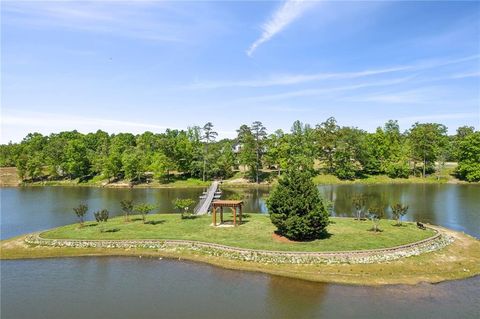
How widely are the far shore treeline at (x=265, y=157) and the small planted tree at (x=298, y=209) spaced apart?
63111 mm

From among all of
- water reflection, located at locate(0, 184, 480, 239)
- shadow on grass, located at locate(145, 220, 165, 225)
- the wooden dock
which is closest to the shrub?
water reflection, located at locate(0, 184, 480, 239)

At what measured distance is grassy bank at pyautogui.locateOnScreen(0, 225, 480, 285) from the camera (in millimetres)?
31469

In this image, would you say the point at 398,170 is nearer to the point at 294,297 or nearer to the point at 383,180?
the point at 383,180

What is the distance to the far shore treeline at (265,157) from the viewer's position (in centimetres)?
10662

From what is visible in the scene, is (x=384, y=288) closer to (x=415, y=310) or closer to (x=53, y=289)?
(x=415, y=310)

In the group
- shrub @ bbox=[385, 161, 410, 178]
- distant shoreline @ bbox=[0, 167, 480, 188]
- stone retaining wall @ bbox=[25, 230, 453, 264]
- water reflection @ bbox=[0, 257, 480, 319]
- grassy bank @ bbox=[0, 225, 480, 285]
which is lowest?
water reflection @ bbox=[0, 257, 480, 319]

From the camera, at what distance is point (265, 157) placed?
109m

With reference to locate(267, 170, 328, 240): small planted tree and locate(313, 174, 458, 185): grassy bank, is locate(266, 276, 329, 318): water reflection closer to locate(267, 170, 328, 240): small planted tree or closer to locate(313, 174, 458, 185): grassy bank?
locate(267, 170, 328, 240): small planted tree

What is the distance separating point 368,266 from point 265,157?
76.7 m

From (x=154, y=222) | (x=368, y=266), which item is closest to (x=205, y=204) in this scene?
(x=154, y=222)

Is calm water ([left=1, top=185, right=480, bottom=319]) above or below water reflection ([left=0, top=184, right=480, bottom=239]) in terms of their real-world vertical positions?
below

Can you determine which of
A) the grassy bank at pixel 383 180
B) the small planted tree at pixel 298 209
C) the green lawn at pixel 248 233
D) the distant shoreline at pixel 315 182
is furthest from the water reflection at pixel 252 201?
the small planted tree at pixel 298 209

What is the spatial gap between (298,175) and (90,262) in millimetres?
23180

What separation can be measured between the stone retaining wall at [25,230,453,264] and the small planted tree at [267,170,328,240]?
141 inches
